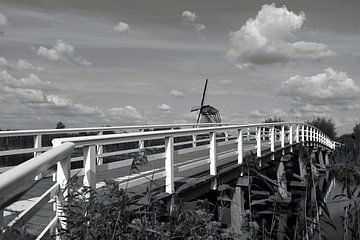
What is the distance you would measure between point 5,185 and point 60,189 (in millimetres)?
1903

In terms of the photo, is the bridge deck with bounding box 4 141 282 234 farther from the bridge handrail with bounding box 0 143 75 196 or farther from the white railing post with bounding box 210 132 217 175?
the white railing post with bounding box 210 132 217 175

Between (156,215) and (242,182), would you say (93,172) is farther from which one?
(242,182)

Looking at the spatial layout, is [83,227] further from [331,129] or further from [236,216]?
[331,129]

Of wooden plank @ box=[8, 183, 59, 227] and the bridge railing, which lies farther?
the bridge railing

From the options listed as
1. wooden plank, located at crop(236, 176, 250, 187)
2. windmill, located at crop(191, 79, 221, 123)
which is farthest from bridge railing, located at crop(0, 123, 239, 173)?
windmill, located at crop(191, 79, 221, 123)

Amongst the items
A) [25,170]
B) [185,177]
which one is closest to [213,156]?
[185,177]

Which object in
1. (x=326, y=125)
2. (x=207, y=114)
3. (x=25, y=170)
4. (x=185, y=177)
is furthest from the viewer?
(x=326, y=125)

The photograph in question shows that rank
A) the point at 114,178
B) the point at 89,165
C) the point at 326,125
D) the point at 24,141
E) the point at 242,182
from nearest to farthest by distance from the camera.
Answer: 1. the point at 89,165
2. the point at 114,178
3. the point at 24,141
4. the point at 242,182
5. the point at 326,125

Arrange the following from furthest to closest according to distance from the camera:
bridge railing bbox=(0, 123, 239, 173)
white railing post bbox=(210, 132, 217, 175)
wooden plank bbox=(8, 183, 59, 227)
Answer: white railing post bbox=(210, 132, 217, 175), bridge railing bbox=(0, 123, 239, 173), wooden plank bbox=(8, 183, 59, 227)

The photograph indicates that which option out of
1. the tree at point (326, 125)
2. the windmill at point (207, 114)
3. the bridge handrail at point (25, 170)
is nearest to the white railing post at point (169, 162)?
the bridge handrail at point (25, 170)

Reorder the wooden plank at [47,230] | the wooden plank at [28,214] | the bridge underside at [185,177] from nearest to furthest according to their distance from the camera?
the wooden plank at [28,214] < the wooden plank at [47,230] < the bridge underside at [185,177]

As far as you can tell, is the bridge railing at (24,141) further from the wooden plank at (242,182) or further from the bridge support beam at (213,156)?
the wooden plank at (242,182)

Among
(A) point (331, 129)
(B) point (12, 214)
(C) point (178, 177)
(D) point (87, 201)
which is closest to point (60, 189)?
(D) point (87, 201)

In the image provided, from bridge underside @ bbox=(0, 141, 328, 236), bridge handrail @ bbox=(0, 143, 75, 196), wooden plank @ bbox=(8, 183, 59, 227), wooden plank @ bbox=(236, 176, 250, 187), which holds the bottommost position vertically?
wooden plank @ bbox=(236, 176, 250, 187)
